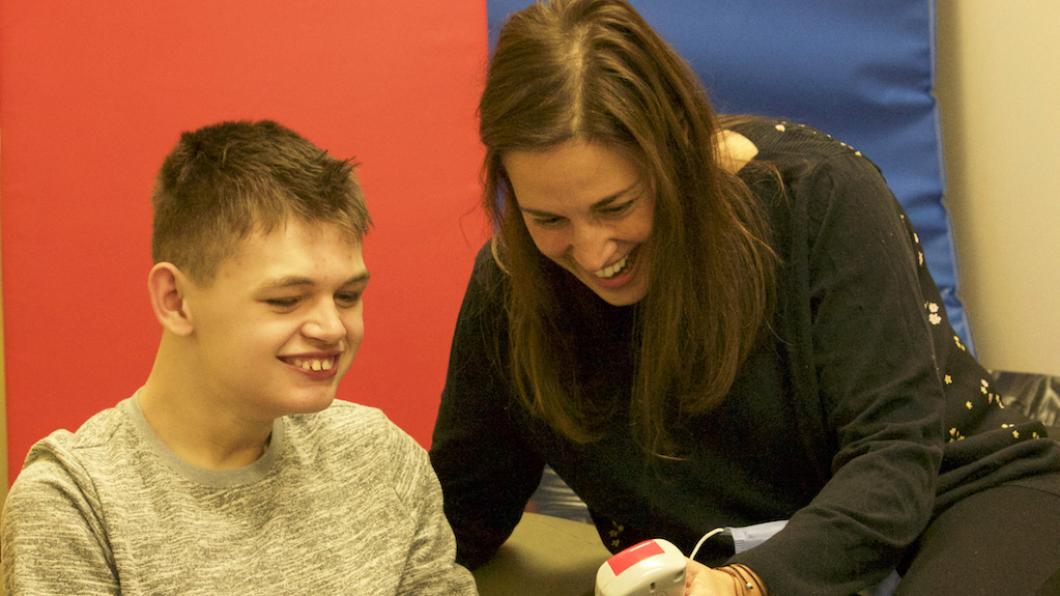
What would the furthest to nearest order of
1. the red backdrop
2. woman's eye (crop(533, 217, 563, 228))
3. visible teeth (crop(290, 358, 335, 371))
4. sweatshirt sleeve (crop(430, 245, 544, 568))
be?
the red backdrop
sweatshirt sleeve (crop(430, 245, 544, 568))
woman's eye (crop(533, 217, 563, 228))
visible teeth (crop(290, 358, 335, 371))

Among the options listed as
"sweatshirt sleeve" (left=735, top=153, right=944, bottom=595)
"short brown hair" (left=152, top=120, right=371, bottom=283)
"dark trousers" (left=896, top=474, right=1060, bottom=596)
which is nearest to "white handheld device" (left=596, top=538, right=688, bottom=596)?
"sweatshirt sleeve" (left=735, top=153, right=944, bottom=595)

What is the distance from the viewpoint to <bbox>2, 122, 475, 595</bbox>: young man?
100 cm

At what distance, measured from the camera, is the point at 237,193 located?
1076 mm

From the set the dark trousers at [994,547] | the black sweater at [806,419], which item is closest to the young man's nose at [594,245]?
the black sweater at [806,419]

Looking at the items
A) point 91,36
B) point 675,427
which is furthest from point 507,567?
point 91,36

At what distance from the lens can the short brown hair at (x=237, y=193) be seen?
41.8 inches

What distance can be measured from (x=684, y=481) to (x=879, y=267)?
314mm

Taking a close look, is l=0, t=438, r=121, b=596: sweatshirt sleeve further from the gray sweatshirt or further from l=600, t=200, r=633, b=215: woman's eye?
l=600, t=200, r=633, b=215: woman's eye

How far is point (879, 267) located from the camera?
3.95 feet

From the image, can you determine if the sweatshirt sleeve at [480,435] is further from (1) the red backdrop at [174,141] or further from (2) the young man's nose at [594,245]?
(1) the red backdrop at [174,141]

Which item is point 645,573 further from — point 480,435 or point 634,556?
point 480,435

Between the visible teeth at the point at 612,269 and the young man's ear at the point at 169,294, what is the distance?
15.4 inches

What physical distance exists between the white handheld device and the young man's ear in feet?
1.40

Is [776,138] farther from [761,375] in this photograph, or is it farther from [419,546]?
[419,546]
